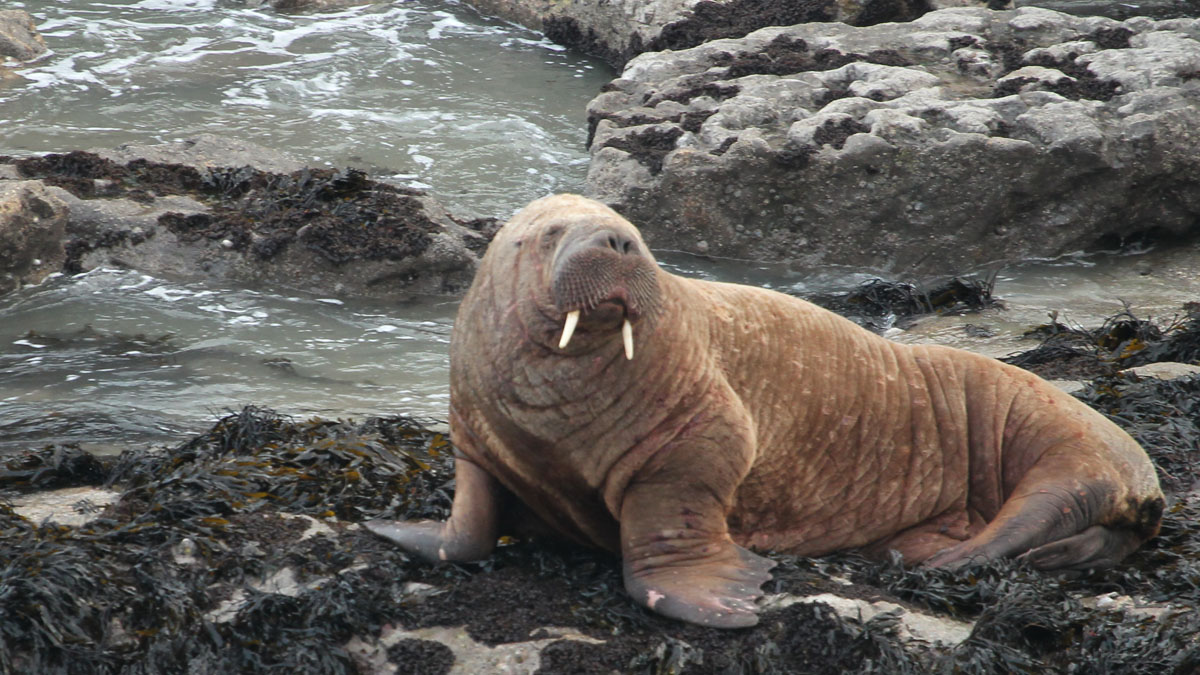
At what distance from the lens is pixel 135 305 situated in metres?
8.88

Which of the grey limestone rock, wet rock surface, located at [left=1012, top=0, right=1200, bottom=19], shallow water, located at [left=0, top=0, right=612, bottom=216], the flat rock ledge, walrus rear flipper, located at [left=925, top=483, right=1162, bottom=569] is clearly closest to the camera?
walrus rear flipper, located at [left=925, top=483, right=1162, bottom=569]

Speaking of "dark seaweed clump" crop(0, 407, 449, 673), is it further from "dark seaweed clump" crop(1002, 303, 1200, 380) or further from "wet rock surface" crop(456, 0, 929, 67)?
"wet rock surface" crop(456, 0, 929, 67)

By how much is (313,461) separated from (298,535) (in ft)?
2.52

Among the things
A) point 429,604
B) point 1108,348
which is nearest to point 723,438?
point 429,604

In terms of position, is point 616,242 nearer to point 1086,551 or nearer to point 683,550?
point 683,550

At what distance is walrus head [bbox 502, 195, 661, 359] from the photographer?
425 centimetres

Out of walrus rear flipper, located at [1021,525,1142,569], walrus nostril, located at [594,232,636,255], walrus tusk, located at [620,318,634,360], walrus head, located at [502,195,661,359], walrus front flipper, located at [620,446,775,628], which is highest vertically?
walrus nostril, located at [594,232,636,255]

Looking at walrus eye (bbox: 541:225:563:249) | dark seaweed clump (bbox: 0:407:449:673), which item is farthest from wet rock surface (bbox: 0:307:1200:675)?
walrus eye (bbox: 541:225:563:249)

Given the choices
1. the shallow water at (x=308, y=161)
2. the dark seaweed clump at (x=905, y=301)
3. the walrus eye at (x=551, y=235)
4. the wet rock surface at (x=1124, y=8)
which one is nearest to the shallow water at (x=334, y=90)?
the shallow water at (x=308, y=161)

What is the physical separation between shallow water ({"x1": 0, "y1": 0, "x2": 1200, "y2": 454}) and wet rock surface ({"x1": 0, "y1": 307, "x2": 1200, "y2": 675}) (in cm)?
167

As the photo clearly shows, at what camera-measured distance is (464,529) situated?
4.82 m

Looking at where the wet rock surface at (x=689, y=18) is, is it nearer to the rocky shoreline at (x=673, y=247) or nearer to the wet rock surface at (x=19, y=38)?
the rocky shoreline at (x=673, y=247)

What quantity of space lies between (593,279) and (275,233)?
224 inches

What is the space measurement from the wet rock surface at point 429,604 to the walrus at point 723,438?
134 mm
